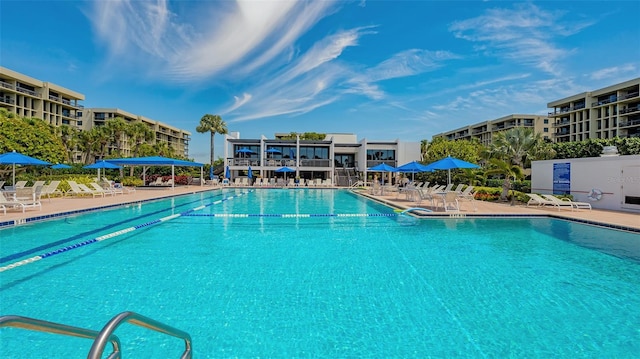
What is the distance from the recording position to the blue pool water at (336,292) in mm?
3488

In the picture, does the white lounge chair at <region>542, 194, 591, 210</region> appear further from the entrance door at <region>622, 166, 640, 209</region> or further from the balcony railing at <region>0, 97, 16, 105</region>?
the balcony railing at <region>0, 97, 16, 105</region>

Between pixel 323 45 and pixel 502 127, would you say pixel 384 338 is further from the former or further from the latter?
pixel 502 127

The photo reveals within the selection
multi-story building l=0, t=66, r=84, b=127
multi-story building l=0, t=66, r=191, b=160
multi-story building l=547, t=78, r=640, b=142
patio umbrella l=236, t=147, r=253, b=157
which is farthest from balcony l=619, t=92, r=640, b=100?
multi-story building l=0, t=66, r=84, b=127

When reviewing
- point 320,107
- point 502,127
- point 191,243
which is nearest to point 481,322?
point 191,243

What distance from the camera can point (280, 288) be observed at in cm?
506

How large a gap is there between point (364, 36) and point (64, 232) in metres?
20.9

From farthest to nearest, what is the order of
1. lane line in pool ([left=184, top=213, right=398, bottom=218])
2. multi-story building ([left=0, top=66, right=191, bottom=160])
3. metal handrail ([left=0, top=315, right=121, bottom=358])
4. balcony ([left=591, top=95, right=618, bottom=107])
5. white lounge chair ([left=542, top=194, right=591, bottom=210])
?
balcony ([left=591, top=95, right=618, bottom=107])
multi-story building ([left=0, top=66, right=191, bottom=160])
white lounge chair ([left=542, top=194, right=591, bottom=210])
lane line in pool ([left=184, top=213, right=398, bottom=218])
metal handrail ([left=0, top=315, right=121, bottom=358])

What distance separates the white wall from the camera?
1309 centimetres

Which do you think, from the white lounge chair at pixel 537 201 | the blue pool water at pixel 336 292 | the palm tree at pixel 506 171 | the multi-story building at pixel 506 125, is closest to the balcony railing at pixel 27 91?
the blue pool water at pixel 336 292

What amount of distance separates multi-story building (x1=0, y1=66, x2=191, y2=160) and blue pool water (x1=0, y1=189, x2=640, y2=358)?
48.0 m

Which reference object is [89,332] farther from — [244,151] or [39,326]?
[244,151]

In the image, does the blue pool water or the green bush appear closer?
the blue pool water

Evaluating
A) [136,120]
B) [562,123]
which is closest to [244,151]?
[136,120]

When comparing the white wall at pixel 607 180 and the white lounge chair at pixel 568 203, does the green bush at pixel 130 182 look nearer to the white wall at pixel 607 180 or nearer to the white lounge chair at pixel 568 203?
the white lounge chair at pixel 568 203
